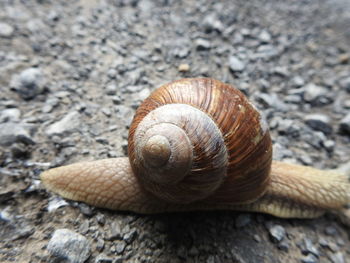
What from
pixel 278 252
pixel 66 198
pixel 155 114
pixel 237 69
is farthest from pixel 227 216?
pixel 237 69

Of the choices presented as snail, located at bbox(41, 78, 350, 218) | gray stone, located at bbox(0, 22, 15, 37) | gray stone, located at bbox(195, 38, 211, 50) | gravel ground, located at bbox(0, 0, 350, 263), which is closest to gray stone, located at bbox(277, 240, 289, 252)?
gravel ground, located at bbox(0, 0, 350, 263)

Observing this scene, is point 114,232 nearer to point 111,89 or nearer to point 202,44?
point 111,89

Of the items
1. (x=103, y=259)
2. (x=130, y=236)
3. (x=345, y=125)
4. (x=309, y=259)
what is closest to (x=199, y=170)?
(x=130, y=236)

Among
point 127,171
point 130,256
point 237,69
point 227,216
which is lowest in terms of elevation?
point 130,256

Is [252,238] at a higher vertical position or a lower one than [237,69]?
lower

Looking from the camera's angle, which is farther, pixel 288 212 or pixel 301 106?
pixel 301 106

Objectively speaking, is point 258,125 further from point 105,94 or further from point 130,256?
point 105,94

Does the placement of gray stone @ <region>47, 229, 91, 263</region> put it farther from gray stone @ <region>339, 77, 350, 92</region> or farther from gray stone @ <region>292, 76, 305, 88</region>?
gray stone @ <region>339, 77, 350, 92</region>

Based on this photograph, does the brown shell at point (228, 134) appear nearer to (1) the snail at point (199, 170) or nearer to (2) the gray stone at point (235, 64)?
(1) the snail at point (199, 170)
